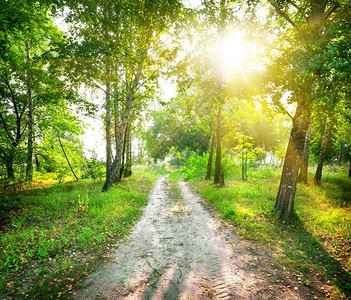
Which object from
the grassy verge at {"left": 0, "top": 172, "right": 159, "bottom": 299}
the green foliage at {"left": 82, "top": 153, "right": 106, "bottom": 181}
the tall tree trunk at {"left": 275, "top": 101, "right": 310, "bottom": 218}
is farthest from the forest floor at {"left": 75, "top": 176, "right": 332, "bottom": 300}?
the green foliage at {"left": 82, "top": 153, "right": 106, "bottom": 181}

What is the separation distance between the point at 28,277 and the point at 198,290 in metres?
3.89

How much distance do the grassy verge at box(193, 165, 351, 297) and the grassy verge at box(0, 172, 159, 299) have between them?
16.1 ft

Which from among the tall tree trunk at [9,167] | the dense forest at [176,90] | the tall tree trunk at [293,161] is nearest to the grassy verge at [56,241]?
the dense forest at [176,90]

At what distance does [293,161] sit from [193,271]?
5.77 metres

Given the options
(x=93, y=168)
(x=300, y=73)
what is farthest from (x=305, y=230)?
(x=93, y=168)

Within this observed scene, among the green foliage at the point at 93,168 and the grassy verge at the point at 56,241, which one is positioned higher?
the green foliage at the point at 93,168

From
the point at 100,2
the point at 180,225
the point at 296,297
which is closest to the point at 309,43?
the point at 296,297

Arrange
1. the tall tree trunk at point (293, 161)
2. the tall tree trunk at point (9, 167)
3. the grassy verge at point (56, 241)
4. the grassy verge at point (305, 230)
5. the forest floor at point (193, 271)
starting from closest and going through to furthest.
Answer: the forest floor at point (193, 271), the grassy verge at point (56, 241), the grassy verge at point (305, 230), the tall tree trunk at point (293, 161), the tall tree trunk at point (9, 167)

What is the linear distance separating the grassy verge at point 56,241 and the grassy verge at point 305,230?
4.90m

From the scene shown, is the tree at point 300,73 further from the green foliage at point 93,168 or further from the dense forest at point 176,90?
the green foliage at point 93,168

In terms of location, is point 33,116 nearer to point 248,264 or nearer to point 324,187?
point 248,264

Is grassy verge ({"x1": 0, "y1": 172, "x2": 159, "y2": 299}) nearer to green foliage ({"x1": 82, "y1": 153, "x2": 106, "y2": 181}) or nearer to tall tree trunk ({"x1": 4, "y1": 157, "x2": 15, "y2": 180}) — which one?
tall tree trunk ({"x1": 4, "y1": 157, "x2": 15, "y2": 180})

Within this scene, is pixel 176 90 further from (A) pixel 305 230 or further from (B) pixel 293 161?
(A) pixel 305 230

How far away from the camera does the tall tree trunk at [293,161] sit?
6.89 meters
